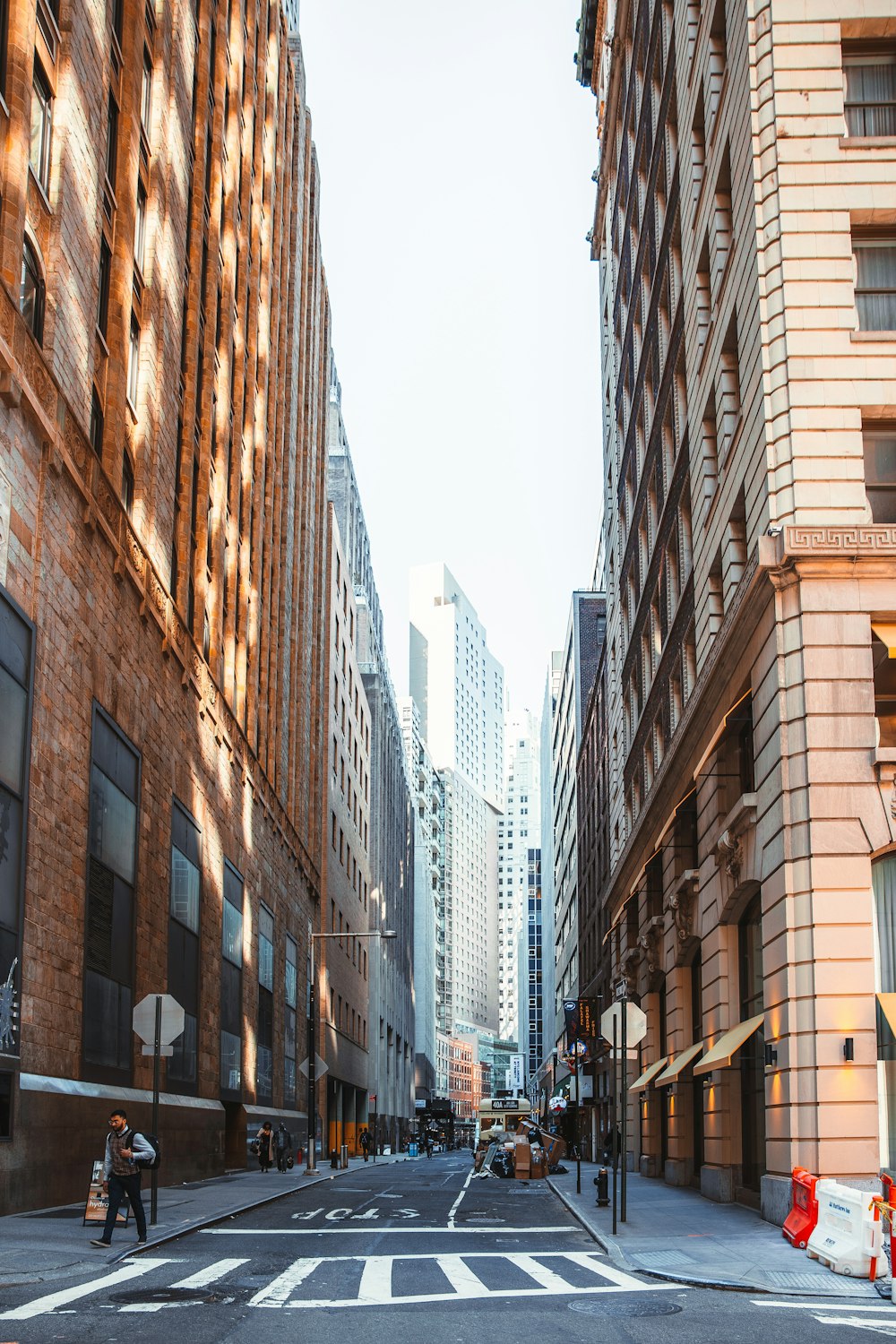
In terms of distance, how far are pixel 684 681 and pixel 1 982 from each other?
19.7 m

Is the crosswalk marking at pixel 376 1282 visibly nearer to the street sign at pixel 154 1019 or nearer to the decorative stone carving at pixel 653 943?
the street sign at pixel 154 1019

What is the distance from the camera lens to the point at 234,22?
48.5 meters

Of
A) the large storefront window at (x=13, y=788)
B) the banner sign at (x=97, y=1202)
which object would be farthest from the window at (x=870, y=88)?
the banner sign at (x=97, y=1202)

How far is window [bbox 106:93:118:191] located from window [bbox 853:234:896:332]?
15277 mm

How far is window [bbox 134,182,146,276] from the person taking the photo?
106ft

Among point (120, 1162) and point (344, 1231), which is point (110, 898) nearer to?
point (344, 1231)

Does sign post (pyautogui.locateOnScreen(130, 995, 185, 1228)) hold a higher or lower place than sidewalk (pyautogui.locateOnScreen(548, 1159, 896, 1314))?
higher

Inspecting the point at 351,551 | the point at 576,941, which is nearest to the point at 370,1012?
the point at 576,941

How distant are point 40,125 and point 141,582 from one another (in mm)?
9505

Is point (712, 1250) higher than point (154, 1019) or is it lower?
lower

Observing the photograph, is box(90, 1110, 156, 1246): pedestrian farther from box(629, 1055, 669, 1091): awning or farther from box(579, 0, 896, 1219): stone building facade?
box(629, 1055, 669, 1091): awning

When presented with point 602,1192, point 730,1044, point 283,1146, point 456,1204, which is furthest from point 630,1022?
point 283,1146

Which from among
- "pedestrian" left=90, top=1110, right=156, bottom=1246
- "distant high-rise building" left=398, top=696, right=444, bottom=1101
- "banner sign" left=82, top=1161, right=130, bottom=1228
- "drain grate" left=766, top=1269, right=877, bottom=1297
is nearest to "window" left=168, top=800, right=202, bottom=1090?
"banner sign" left=82, top=1161, right=130, bottom=1228

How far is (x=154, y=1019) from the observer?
2012cm
